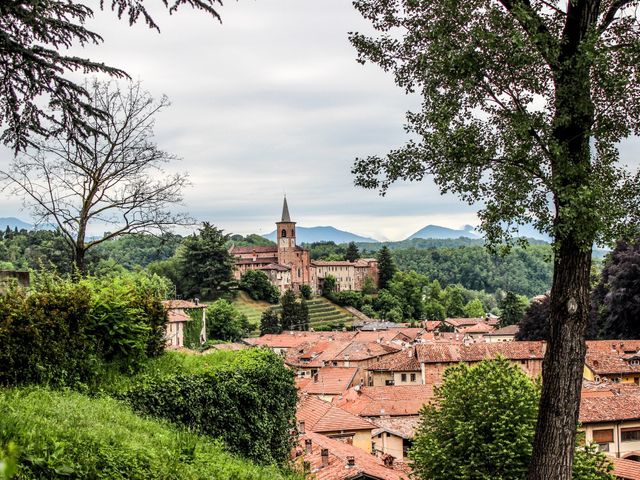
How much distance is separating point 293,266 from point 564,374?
106 meters

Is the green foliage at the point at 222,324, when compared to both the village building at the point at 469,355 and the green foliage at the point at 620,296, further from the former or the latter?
the green foliage at the point at 620,296

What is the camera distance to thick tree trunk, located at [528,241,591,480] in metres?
6.27

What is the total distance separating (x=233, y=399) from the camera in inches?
373

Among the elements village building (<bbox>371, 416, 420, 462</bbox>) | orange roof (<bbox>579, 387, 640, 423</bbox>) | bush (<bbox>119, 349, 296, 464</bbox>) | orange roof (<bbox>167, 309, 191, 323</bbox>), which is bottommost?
village building (<bbox>371, 416, 420, 462</bbox>)

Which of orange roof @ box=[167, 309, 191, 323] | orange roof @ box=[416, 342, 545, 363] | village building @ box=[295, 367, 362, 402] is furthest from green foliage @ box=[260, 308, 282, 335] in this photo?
orange roof @ box=[167, 309, 191, 323]

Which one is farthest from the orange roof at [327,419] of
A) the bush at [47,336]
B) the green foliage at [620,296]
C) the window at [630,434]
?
the green foliage at [620,296]

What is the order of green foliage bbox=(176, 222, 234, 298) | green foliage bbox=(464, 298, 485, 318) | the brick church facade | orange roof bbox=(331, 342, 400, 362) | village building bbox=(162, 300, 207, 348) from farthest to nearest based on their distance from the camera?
1. green foliage bbox=(464, 298, 485, 318)
2. the brick church facade
3. green foliage bbox=(176, 222, 234, 298)
4. orange roof bbox=(331, 342, 400, 362)
5. village building bbox=(162, 300, 207, 348)

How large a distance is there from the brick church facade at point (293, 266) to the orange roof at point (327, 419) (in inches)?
3143

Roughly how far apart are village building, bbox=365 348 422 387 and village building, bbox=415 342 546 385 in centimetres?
116

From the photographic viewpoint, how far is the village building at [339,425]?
86.0 feet

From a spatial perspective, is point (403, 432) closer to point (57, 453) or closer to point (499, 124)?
point (499, 124)

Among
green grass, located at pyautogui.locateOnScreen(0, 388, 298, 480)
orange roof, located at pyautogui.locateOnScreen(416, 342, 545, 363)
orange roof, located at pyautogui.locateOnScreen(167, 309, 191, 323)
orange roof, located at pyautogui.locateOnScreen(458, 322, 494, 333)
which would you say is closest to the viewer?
green grass, located at pyautogui.locateOnScreen(0, 388, 298, 480)

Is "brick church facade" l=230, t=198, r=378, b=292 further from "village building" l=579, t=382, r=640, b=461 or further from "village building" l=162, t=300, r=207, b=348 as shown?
"village building" l=579, t=382, r=640, b=461

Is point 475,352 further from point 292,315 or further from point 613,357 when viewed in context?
point 292,315
